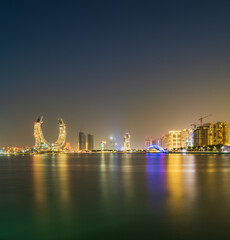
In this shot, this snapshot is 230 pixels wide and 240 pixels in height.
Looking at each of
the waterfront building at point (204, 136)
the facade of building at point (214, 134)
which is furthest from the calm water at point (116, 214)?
the waterfront building at point (204, 136)

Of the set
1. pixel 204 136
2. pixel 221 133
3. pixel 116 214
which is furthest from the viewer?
pixel 204 136

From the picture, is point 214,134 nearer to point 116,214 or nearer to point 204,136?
point 204,136

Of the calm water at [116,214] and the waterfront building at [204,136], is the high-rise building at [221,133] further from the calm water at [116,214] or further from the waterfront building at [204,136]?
the calm water at [116,214]

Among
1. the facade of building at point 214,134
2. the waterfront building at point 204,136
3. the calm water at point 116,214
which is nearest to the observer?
the calm water at point 116,214

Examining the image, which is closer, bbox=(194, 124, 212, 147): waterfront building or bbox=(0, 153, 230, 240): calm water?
bbox=(0, 153, 230, 240): calm water

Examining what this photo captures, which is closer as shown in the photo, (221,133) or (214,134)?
(221,133)

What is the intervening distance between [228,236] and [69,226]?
16.0 ft

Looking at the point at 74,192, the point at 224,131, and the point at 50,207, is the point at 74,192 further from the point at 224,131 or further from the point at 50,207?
the point at 224,131

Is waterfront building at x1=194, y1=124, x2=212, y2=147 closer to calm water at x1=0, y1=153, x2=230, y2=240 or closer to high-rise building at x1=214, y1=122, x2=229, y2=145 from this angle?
high-rise building at x1=214, y1=122, x2=229, y2=145

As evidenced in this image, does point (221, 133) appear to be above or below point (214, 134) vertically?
above

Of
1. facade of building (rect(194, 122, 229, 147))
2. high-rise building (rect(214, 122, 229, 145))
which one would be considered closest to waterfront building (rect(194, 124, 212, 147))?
facade of building (rect(194, 122, 229, 147))

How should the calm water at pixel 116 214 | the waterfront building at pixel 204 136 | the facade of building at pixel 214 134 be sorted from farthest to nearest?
the waterfront building at pixel 204 136
the facade of building at pixel 214 134
the calm water at pixel 116 214

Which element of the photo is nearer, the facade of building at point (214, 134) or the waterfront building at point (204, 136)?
the facade of building at point (214, 134)

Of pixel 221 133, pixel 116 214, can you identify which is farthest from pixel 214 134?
pixel 116 214
